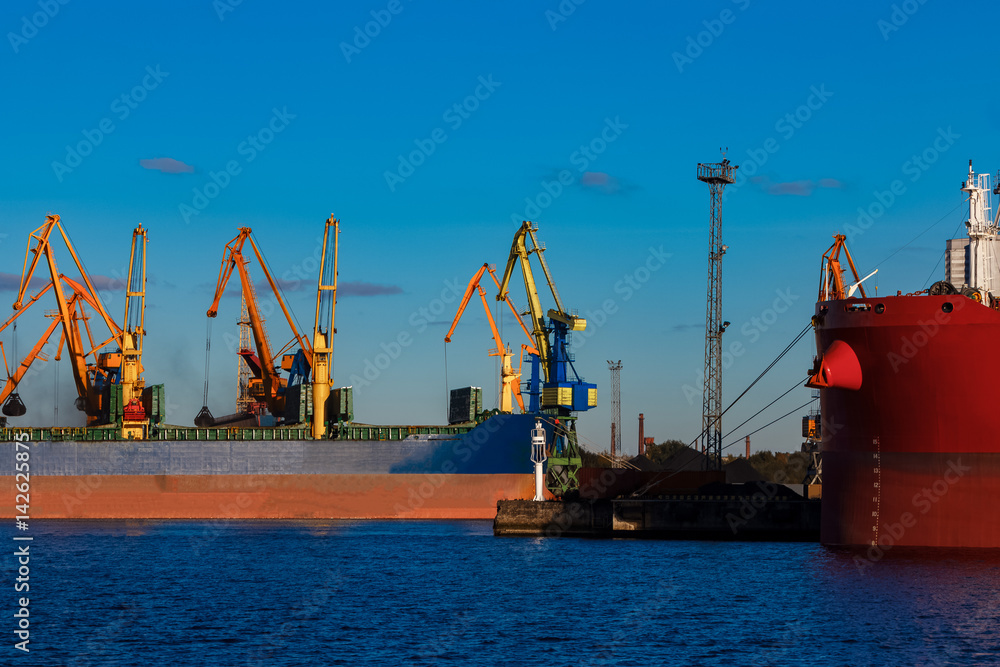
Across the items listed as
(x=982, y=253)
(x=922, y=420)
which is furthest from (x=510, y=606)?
(x=982, y=253)

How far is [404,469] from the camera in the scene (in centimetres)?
6581

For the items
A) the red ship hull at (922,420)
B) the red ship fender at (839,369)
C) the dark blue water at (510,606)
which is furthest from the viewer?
the red ship fender at (839,369)

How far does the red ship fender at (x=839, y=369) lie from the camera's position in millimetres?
34653

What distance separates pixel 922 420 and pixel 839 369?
2.65 metres

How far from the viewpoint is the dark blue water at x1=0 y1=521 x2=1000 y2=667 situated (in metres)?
24.1

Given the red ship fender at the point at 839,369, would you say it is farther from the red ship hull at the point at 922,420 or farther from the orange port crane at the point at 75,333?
the orange port crane at the point at 75,333

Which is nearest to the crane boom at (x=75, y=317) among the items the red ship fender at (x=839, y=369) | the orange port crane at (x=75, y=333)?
the orange port crane at (x=75, y=333)

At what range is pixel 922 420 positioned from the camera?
3378 cm

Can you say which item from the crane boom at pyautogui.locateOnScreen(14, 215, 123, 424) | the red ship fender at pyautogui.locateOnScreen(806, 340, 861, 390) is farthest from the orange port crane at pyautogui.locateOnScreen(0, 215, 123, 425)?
the red ship fender at pyautogui.locateOnScreen(806, 340, 861, 390)

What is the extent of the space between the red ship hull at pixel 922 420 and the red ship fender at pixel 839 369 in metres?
0.06

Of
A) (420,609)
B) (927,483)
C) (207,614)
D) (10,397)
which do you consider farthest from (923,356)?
(10,397)

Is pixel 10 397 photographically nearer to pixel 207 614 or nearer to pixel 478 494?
pixel 478 494

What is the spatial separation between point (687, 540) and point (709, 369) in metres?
16.0
